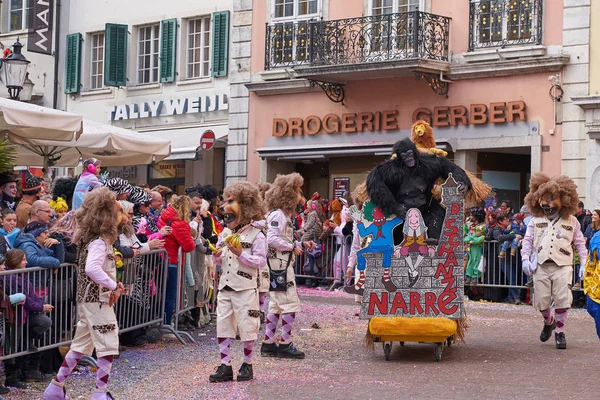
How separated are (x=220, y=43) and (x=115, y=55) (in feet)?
10.6

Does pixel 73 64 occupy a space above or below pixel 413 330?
above

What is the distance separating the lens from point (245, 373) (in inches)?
409

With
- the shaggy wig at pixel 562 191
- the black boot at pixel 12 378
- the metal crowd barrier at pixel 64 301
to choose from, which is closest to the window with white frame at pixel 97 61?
the metal crowd barrier at pixel 64 301

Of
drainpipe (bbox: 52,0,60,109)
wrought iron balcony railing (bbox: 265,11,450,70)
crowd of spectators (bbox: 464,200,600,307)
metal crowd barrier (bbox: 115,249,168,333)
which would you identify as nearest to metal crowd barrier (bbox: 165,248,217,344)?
metal crowd barrier (bbox: 115,249,168,333)

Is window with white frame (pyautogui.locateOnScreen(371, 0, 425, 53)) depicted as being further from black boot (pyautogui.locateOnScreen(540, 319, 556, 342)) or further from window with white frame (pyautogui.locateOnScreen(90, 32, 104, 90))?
black boot (pyautogui.locateOnScreen(540, 319, 556, 342))

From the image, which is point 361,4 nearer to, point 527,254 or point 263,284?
point 527,254

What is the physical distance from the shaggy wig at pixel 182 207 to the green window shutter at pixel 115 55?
17.2 m

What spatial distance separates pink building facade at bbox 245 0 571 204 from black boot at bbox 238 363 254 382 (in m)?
13.2

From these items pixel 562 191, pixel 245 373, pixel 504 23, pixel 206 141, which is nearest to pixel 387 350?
pixel 245 373

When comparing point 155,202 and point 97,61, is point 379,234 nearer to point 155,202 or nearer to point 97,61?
point 155,202

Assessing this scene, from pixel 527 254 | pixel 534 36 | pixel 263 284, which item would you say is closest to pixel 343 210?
pixel 534 36

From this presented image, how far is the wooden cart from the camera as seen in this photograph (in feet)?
38.5

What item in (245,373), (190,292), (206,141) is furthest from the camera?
(206,141)

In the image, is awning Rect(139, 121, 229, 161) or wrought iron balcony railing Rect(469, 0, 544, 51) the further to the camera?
awning Rect(139, 121, 229, 161)
